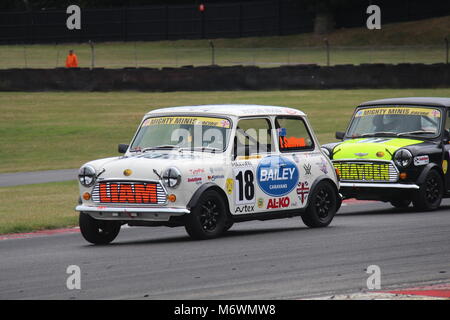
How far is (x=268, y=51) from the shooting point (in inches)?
2394

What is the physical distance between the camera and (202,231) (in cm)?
1189

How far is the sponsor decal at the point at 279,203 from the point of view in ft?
42.2

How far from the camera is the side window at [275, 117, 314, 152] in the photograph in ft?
43.5

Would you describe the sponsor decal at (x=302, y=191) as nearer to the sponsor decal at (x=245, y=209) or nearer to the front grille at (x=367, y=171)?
the sponsor decal at (x=245, y=209)

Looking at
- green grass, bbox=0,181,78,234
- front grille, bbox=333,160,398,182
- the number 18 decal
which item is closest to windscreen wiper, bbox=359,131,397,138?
front grille, bbox=333,160,398,182

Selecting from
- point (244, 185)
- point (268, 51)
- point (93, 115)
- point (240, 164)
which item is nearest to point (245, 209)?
point (244, 185)

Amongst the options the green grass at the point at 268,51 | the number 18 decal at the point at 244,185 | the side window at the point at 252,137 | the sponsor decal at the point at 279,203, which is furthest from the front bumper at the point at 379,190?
the green grass at the point at 268,51

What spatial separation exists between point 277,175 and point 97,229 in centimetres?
235

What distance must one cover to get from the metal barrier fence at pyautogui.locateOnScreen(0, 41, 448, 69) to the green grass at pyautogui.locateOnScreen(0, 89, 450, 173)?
10.5m

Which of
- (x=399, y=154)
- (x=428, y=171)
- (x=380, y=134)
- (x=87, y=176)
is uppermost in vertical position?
(x=380, y=134)

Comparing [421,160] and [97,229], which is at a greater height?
[421,160]

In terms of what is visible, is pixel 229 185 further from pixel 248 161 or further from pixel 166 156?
pixel 166 156
